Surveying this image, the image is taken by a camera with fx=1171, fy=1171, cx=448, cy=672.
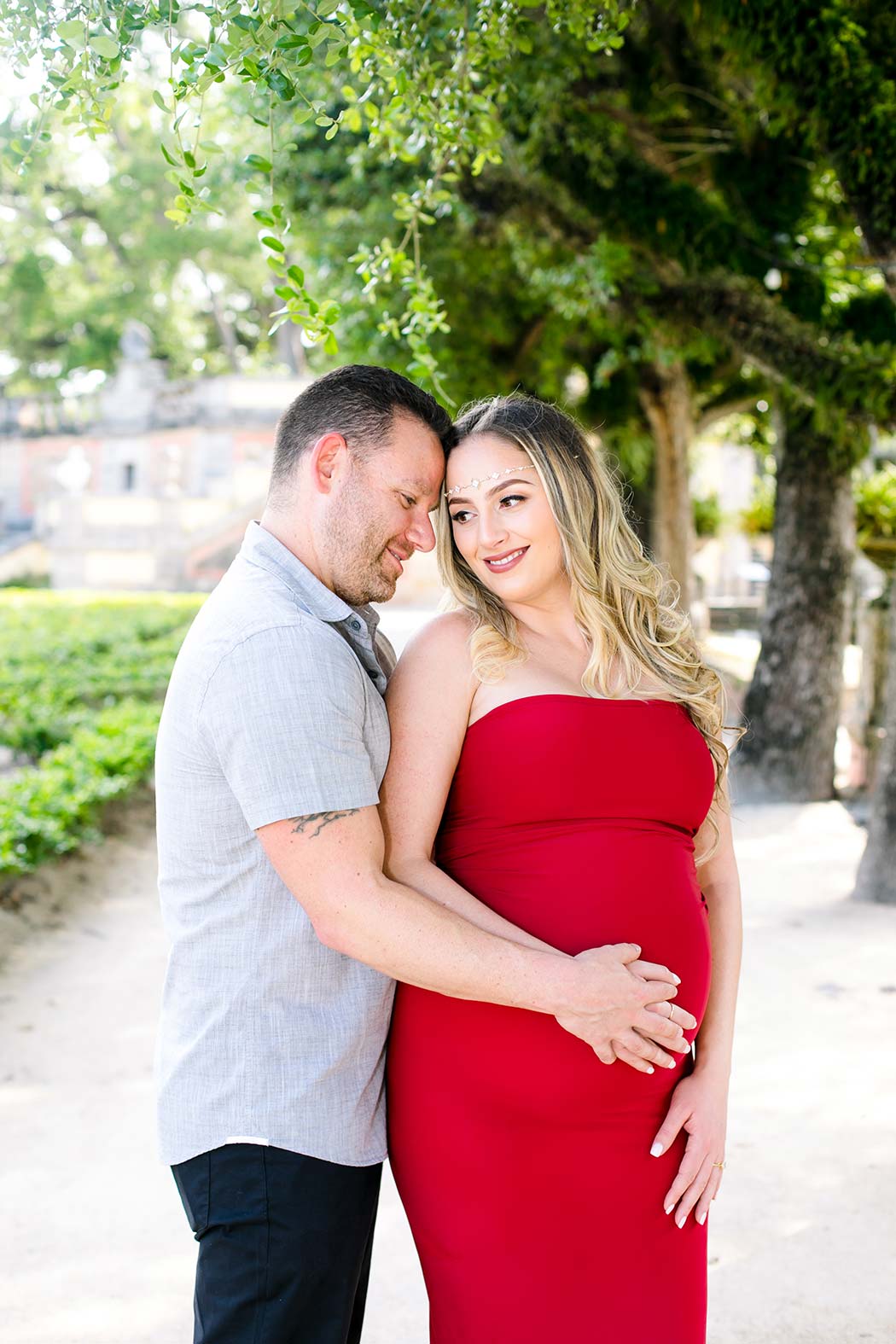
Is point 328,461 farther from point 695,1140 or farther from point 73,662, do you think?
point 73,662

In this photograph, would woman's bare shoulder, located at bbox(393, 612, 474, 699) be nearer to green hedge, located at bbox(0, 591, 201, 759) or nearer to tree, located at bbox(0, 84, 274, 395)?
green hedge, located at bbox(0, 591, 201, 759)

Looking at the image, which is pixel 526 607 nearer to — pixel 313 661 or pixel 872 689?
pixel 313 661

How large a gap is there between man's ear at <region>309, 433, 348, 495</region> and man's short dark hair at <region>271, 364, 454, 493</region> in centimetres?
2

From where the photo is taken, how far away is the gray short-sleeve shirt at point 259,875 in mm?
1949

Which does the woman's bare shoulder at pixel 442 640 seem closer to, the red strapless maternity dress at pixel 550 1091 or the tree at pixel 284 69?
the red strapless maternity dress at pixel 550 1091

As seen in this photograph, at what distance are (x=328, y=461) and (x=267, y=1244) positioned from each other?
1411mm

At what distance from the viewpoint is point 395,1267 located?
3688mm

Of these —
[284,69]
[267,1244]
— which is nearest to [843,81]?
[284,69]

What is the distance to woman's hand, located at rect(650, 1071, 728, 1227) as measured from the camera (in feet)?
7.55

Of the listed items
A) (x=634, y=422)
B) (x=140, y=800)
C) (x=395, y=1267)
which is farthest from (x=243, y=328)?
(x=395, y=1267)

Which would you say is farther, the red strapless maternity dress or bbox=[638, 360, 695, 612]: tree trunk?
bbox=[638, 360, 695, 612]: tree trunk

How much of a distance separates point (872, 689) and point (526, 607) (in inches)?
329

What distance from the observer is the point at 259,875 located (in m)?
2.06

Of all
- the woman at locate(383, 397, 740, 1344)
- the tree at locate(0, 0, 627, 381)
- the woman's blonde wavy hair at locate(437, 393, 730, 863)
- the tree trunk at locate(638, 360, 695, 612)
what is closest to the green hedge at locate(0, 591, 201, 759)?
the tree trunk at locate(638, 360, 695, 612)
